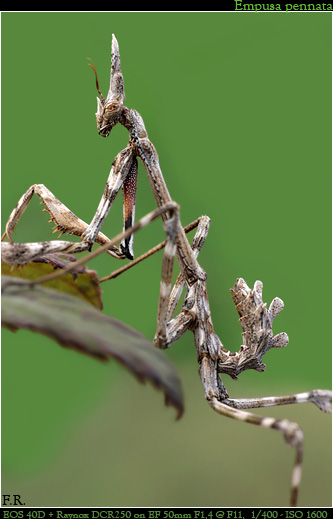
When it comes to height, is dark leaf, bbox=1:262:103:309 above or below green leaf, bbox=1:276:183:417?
above

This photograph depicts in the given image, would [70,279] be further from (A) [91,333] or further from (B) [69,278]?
A: (A) [91,333]

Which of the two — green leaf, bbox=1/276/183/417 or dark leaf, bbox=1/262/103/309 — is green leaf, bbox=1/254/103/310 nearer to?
dark leaf, bbox=1/262/103/309

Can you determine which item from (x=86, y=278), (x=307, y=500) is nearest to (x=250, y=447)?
(x=307, y=500)

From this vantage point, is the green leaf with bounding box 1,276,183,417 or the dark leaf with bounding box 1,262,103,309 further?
the dark leaf with bounding box 1,262,103,309

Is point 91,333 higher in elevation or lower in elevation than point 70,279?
lower

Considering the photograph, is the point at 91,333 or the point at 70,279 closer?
the point at 91,333

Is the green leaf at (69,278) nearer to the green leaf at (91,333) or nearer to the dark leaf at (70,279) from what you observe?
the dark leaf at (70,279)

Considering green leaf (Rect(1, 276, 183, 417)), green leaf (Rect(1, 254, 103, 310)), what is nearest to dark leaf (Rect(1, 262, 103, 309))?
green leaf (Rect(1, 254, 103, 310))

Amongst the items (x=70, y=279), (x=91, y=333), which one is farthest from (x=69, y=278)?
(x=91, y=333)

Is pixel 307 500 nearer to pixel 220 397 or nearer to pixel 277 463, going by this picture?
pixel 277 463
